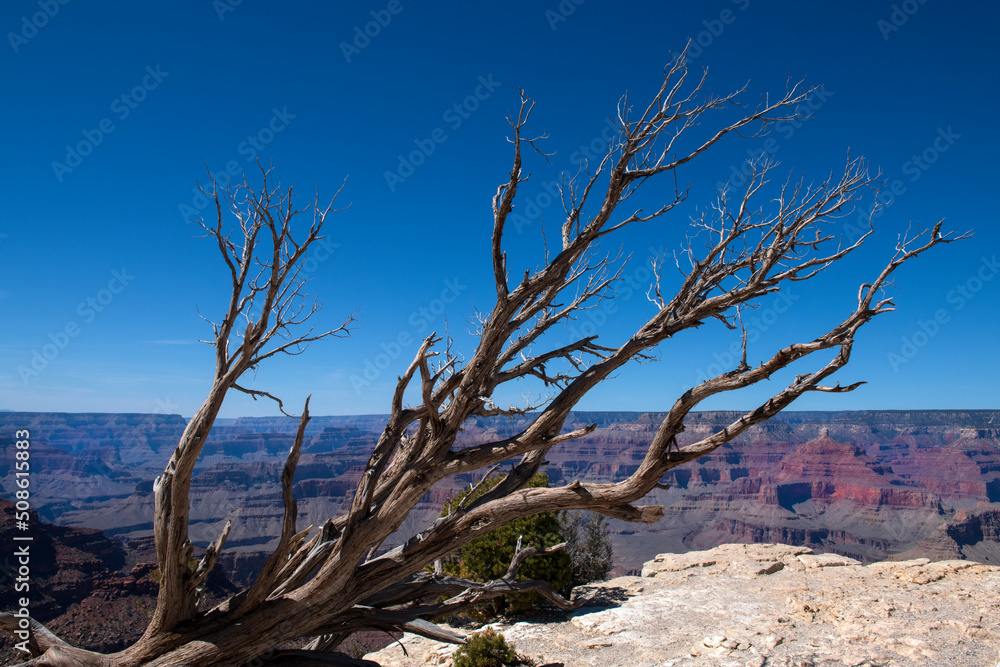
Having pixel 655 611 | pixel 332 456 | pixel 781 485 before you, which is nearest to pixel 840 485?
pixel 781 485

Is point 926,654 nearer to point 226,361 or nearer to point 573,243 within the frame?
point 573,243

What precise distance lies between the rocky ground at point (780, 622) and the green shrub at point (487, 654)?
669 mm

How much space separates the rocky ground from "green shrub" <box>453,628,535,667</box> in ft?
2.20

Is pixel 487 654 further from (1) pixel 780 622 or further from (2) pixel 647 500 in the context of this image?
(2) pixel 647 500

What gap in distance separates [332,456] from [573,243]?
16974 centimetres

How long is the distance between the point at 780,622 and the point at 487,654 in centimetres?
633

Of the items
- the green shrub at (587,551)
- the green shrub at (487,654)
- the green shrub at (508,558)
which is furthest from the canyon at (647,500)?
the green shrub at (487,654)

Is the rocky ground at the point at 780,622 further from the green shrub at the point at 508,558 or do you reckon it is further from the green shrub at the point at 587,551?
the green shrub at the point at 587,551

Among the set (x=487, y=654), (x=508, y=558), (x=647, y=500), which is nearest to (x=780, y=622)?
(x=487, y=654)

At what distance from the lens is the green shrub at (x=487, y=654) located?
31.9ft

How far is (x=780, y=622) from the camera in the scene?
1180 cm

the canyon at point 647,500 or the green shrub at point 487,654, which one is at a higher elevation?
the green shrub at point 487,654

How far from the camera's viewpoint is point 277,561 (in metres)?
5.91

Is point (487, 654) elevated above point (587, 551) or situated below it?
above
